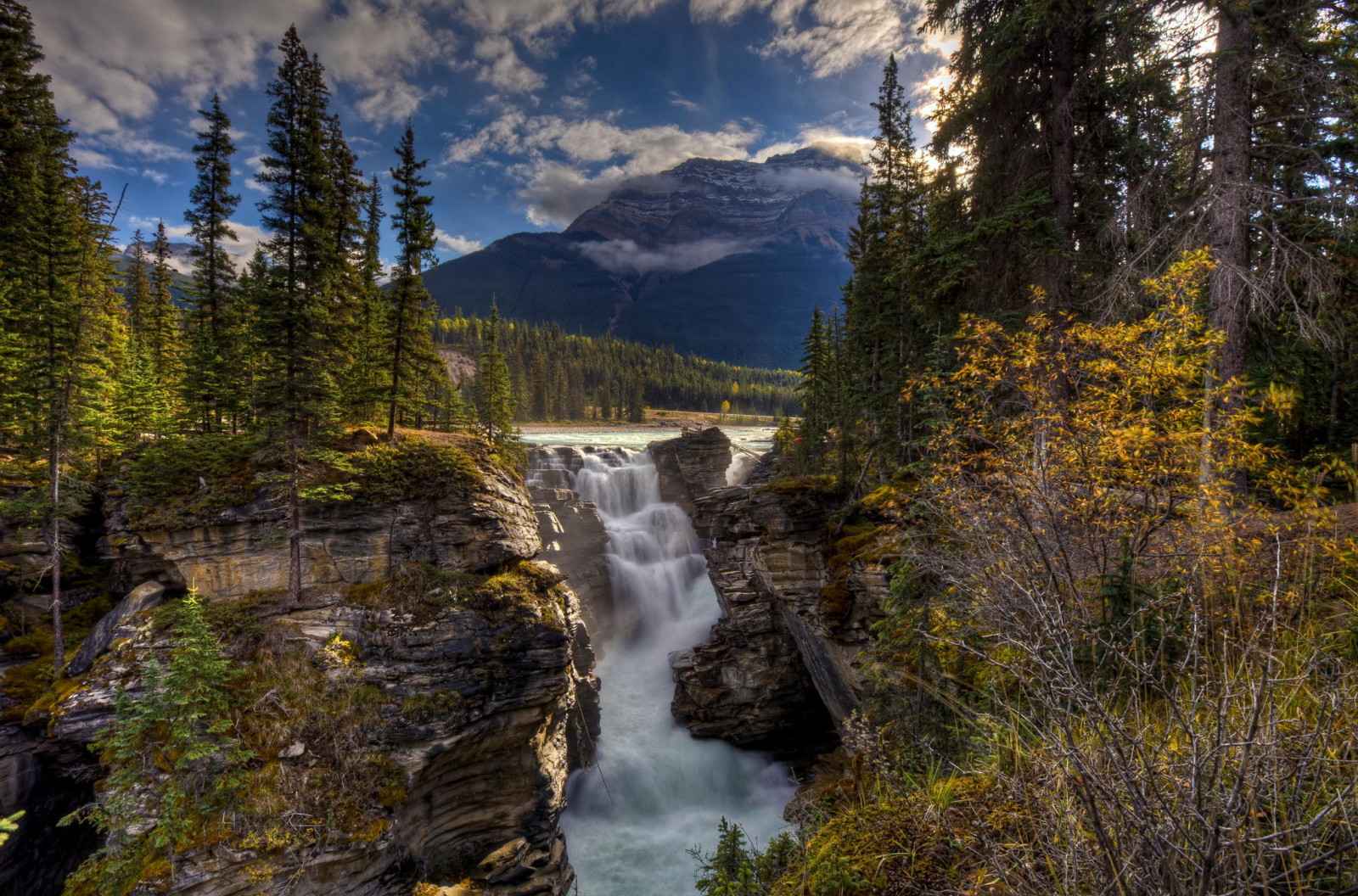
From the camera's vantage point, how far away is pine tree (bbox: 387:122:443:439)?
19.0 m

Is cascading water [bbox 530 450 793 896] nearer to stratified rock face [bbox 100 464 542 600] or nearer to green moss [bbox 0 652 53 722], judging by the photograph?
stratified rock face [bbox 100 464 542 600]

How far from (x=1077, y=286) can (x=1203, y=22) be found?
19.5 feet

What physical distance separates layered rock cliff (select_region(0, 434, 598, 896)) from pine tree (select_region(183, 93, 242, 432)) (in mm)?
6853

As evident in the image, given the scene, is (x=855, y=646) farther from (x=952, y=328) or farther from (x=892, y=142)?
(x=892, y=142)

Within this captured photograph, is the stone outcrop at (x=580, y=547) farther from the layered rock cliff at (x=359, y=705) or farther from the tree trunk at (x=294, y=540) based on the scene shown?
the tree trunk at (x=294, y=540)

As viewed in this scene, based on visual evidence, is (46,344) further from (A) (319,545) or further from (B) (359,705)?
(B) (359,705)

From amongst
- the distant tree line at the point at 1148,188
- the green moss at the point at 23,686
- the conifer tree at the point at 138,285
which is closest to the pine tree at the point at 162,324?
the conifer tree at the point at 138,285

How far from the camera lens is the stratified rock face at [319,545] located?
15.1 m

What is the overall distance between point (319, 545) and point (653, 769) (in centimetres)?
1483

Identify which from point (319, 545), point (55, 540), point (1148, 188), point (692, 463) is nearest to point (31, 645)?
point (55, 540)

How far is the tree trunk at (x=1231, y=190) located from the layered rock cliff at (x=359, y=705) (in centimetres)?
1660

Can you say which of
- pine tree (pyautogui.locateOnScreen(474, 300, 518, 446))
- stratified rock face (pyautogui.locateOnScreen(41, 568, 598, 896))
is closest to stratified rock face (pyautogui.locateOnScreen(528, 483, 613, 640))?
pine tree (pyautogui.locateOnScreen(474, 300, 518, 446))

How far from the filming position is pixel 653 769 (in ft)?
66.3

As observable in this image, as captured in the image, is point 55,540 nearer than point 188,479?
Yes
